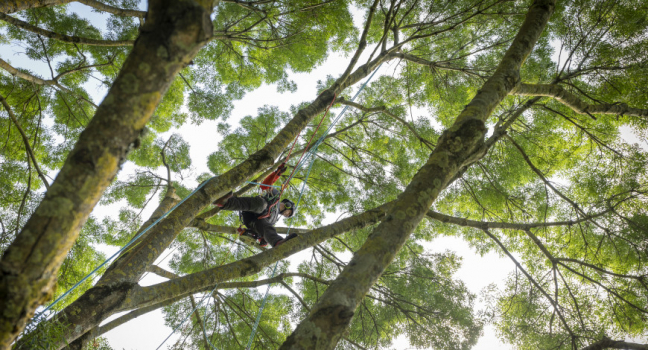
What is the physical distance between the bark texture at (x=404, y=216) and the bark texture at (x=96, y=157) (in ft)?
2.72

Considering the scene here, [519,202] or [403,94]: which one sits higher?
[403,94]

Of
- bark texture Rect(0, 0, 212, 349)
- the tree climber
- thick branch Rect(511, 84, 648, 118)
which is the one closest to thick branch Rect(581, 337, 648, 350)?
thick branch Rect(511, 84, 648, 118)

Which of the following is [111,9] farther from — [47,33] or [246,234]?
[246,234]

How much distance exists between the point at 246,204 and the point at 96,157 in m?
2.66

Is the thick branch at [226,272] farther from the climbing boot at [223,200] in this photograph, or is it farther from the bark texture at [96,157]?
the bark texture at [96,157]

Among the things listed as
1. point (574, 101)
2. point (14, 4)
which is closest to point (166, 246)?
point (14, 4)

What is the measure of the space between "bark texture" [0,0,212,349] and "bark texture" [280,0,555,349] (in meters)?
0.83

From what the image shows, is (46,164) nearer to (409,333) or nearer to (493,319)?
(409,333)

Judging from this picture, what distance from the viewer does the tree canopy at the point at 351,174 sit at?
3.51ft

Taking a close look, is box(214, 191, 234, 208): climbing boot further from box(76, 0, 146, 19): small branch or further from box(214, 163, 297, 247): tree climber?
box(76, 0, 146, 19): small branch

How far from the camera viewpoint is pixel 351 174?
18.1 feet

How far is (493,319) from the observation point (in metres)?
4.38

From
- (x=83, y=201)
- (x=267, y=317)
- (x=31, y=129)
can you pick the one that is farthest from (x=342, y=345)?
(x=31, y=129)

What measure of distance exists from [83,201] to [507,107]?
641cm
